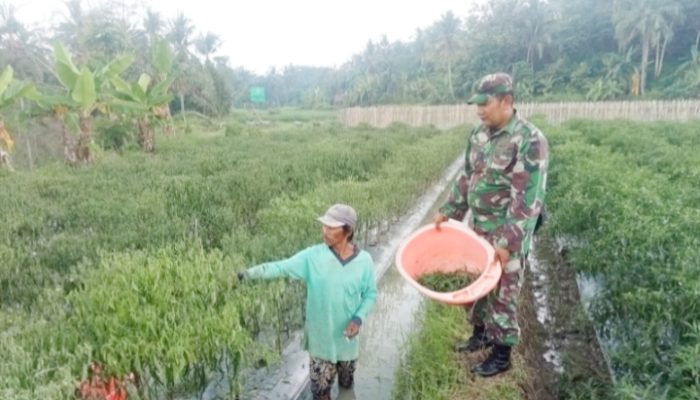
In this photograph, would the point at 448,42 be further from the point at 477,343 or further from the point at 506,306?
the point at 506,306

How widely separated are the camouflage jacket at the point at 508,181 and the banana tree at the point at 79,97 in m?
10.0

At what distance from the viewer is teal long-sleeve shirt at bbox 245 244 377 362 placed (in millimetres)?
2688

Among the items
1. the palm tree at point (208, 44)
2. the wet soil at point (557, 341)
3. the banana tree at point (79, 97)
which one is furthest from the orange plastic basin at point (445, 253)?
the palm tree at point (208, 44)

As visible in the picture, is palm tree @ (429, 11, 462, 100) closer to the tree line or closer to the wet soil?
the tree line

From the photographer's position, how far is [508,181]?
9.55 feet

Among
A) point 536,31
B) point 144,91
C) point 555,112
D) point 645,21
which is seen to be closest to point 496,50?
point 536,31

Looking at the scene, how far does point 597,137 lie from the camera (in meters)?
14.2

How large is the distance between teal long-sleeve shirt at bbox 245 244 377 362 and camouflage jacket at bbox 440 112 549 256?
76cm

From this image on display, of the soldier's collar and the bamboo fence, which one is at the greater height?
the soldier's collar

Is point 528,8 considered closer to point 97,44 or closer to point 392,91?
point 392,91

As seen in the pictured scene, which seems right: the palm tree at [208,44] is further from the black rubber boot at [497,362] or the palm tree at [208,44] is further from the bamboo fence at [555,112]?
the black rubber boot at [497,362]

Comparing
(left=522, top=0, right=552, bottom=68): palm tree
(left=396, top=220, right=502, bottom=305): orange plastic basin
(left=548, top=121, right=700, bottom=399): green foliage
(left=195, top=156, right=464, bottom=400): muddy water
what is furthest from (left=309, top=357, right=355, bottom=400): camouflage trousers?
(left=522, top=0, right=552, bottom=68): palm tree

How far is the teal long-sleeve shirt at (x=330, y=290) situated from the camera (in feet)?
8.82

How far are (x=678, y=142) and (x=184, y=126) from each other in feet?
65.8
